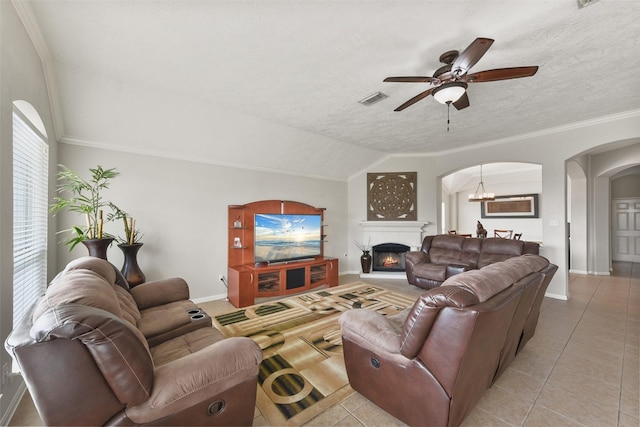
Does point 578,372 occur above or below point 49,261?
below

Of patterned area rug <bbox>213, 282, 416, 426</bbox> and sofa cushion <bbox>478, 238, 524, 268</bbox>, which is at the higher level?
sofa cushion <bbox>478, 238, 524, 268</bbox>

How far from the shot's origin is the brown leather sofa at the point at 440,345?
1301 mm

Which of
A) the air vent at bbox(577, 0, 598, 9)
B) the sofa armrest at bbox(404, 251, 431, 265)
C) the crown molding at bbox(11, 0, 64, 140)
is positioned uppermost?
the air vent at bbox(577, 0, 598, 9)

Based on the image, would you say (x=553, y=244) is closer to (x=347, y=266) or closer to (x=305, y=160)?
(x=347, y=266)

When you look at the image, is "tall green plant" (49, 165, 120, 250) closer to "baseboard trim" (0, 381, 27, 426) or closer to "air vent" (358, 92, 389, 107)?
"baseboard trim" (0, 381, 27, 426)

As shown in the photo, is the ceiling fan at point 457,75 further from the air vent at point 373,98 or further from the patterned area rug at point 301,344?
the patterned area rug at point 301,344

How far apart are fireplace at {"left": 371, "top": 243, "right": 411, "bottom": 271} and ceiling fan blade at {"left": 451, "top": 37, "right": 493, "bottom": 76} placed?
4211mm

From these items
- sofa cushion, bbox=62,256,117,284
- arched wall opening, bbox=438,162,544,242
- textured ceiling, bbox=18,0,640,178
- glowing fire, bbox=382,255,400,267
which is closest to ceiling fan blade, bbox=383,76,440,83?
textured ceiling, bbox=18,0,640,178

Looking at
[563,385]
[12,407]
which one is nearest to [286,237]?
[12,407]

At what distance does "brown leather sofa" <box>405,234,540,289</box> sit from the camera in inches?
170

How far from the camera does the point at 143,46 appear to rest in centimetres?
214

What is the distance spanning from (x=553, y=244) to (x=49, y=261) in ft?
22.9

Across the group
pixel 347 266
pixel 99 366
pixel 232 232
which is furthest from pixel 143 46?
pixel 347 266

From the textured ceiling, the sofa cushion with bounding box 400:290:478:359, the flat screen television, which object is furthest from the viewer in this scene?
the flat screen television
